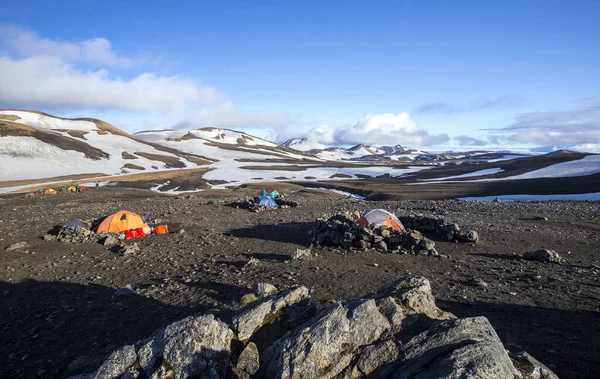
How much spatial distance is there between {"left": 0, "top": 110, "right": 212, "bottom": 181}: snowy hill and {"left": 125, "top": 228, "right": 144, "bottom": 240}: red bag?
76.6 metres

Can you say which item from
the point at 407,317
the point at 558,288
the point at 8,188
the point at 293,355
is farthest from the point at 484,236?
the point at 8,188

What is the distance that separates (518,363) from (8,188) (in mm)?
82244

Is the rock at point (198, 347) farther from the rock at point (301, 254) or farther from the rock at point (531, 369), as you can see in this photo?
the rock at point (301, 254)

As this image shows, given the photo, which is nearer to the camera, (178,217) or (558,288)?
(558,288)

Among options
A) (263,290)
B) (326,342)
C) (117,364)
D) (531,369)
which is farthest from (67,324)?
(531,369)

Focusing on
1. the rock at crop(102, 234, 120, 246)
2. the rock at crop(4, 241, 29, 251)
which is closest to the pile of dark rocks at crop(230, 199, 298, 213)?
the rock at crop(102, 234, 120, 246)

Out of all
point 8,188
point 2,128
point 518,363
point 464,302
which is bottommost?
point 8,188

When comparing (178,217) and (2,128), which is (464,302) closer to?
(178,217)

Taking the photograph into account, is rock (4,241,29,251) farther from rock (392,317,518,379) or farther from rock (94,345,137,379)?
rock (392,317,518,379)

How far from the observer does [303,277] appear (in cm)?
1220

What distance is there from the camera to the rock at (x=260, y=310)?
620 cm

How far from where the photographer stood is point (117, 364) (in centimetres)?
550

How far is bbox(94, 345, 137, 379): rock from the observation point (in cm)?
542

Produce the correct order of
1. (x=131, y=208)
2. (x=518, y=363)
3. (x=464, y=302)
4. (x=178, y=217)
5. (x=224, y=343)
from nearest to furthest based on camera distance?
(x=518, y=363) < (x=224, y=343) < (x=464, y=302) < (x=178, y=217) < (x=131, y=208)
